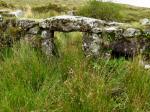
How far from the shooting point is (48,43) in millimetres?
6965

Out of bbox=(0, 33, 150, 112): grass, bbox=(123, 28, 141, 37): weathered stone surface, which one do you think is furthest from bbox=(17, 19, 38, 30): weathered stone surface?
bbox=(123, 28, 141, 37): weathered stone surface

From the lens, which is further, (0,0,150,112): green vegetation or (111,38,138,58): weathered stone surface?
(111,38,138,58): weathered stone surface

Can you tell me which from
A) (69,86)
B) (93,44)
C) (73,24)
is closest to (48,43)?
(73,24)

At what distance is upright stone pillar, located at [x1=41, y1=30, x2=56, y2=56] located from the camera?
22.6 ft

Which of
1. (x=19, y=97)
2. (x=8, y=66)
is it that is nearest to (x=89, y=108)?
(x=19, y=97)

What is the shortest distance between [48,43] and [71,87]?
2.57 metres

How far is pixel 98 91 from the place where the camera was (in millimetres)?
4285

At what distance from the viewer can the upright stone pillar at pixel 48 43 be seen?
689 centimetres

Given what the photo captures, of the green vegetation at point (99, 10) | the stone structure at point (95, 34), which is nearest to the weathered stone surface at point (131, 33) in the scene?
the stone structure at point (95, 34)

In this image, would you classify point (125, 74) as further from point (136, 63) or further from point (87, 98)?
point (87, 98)

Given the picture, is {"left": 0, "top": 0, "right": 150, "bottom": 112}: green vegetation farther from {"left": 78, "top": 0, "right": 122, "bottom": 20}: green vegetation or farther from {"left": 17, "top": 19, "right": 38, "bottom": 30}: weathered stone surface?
{"left": 78, "top": 0, "right": 122, "bottom": 20}: green vegetation

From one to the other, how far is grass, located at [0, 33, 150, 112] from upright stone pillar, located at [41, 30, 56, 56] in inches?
41.7

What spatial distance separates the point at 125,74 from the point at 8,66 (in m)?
1.75

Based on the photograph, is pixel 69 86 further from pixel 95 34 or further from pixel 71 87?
pixel 95 34
